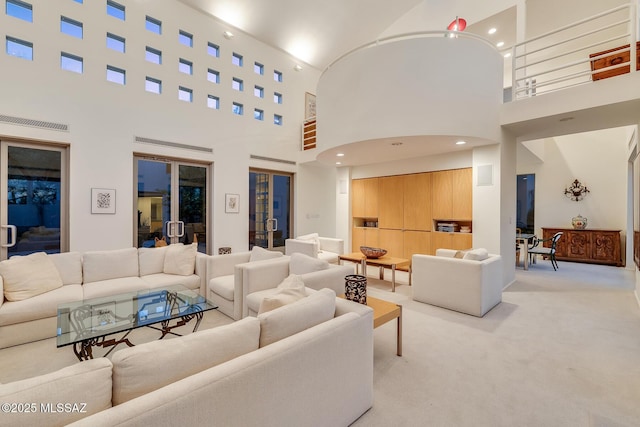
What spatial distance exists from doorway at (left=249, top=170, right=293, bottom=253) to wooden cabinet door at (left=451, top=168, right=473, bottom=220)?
14.3ft

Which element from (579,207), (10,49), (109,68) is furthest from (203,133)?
(579,207)

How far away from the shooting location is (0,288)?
9.63 ft

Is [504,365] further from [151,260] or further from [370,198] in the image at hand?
[370,198]

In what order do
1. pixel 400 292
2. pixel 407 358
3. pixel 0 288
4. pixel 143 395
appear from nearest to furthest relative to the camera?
1. pixel 143 395
2. pixel 407 358
3. pixel 0 288
4. pixel 400 292

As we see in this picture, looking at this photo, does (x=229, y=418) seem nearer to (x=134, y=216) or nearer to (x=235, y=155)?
(x=134, y=216)

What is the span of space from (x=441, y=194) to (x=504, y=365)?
406 cm

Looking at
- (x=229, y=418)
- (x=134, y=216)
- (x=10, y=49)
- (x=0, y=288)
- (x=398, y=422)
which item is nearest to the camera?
(x=229, y=418)

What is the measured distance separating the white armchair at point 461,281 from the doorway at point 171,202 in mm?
4629

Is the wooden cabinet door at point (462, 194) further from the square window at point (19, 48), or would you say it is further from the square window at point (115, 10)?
the square window at point (19, 48)

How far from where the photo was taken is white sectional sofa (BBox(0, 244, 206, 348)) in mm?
2938

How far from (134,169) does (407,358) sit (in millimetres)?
5614

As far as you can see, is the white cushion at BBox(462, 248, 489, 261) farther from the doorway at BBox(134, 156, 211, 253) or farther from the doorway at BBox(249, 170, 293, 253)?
the doorway at BBox(134, 156, 211, 253)

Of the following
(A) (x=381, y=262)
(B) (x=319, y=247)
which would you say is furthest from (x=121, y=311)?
(B) (x=319, y=247)

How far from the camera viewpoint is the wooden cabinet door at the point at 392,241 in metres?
6.84
